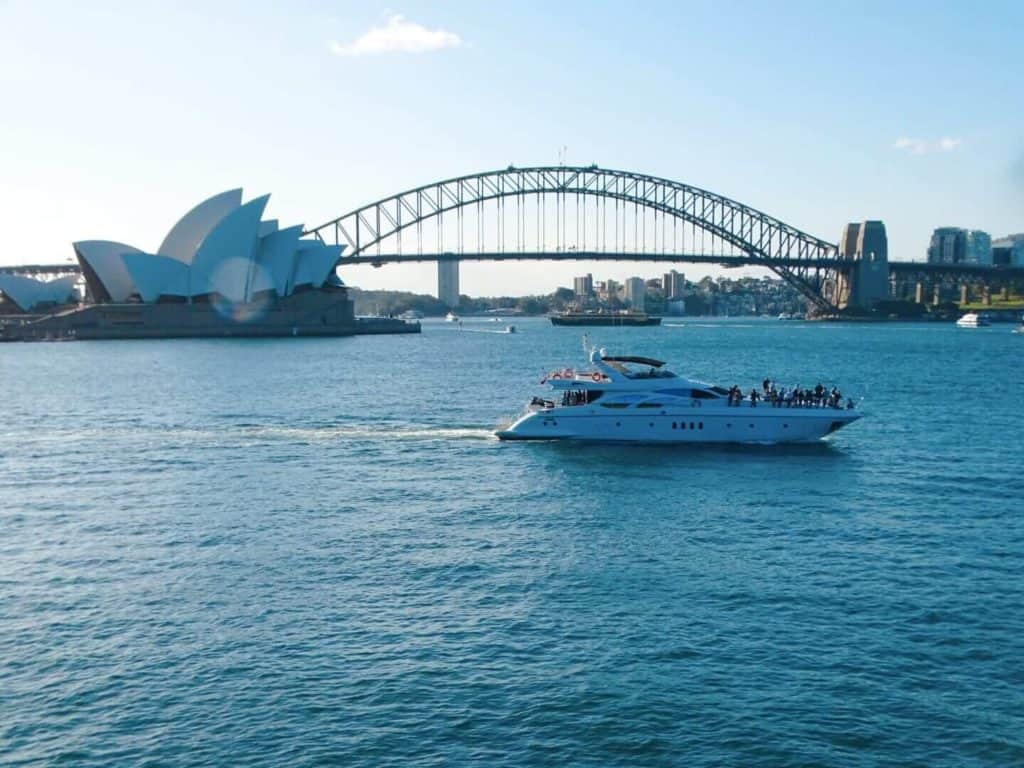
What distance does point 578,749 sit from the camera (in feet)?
42.5

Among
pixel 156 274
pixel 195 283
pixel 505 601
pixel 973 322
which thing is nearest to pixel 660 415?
pixel 505 601

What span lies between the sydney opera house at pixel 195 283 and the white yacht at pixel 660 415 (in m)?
82.2

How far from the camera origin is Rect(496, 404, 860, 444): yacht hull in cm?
3497

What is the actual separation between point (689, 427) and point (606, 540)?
13.1 meters

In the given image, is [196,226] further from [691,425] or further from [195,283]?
[691,425]

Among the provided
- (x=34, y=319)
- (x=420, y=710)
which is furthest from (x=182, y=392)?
(x=34, y=319)

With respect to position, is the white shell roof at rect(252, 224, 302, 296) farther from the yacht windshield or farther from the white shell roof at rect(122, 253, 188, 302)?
the yacht windshield

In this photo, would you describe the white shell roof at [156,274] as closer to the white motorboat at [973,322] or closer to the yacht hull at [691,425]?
the yacht hull at [691,425]

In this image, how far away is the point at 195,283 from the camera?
11494 centimetres

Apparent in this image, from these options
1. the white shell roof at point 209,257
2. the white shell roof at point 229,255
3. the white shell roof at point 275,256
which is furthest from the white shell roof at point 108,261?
the white shell roof at point 275,256

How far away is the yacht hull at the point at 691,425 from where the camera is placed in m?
35.0

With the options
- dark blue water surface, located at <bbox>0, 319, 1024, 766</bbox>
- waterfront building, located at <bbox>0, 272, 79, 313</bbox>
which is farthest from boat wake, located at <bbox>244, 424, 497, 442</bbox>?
waterfront building, located at <bbox>0, 272, 79, 313</bbox>

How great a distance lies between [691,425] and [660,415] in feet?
3.45

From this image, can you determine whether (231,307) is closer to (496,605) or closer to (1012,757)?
(496,605)
